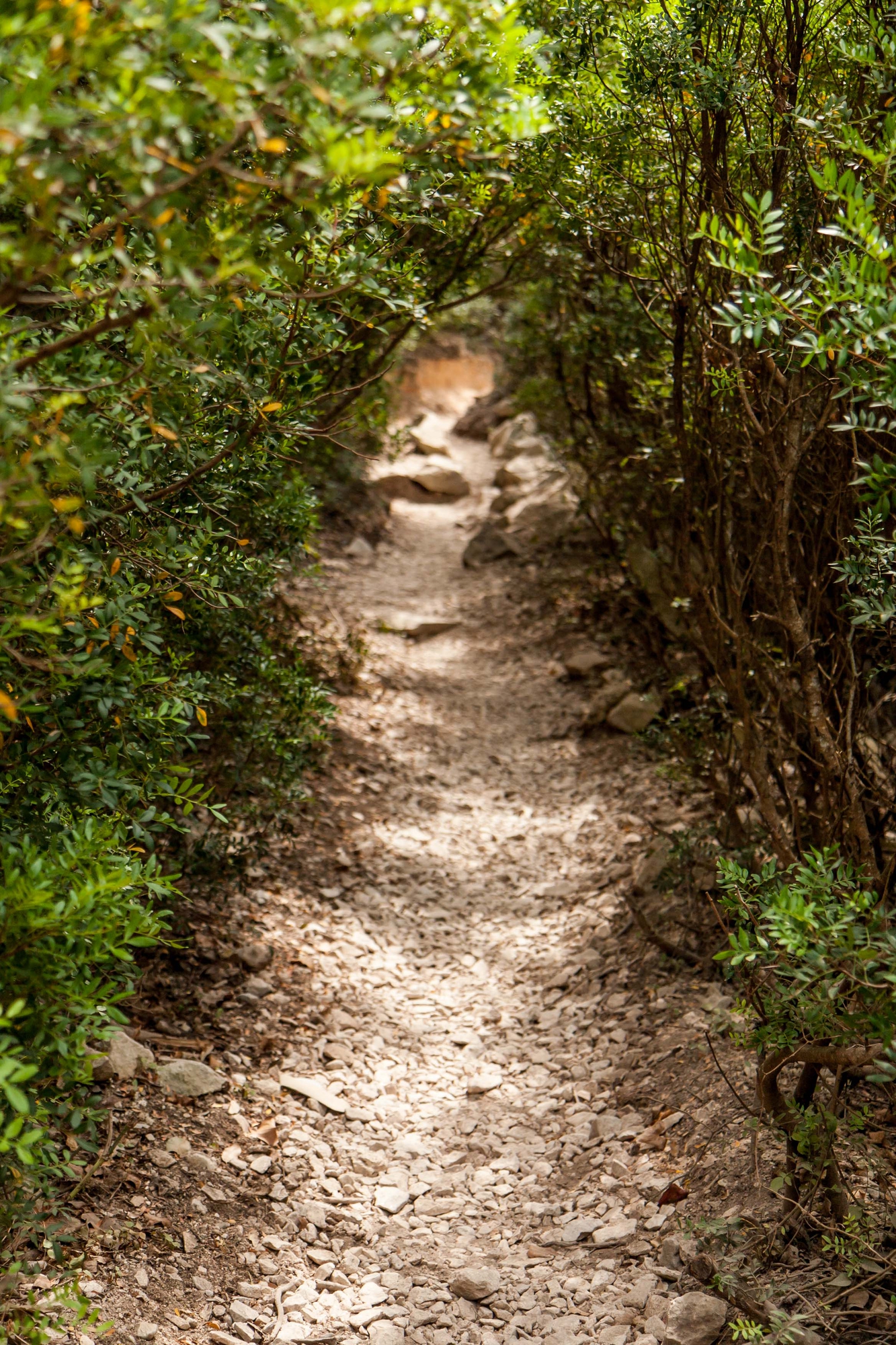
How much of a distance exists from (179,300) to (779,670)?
124 inches

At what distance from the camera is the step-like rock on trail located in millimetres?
2998

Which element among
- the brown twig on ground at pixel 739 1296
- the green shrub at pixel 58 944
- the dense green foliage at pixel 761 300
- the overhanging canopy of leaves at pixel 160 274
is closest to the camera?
the overhanging canopy of leaves at pixel 160 274

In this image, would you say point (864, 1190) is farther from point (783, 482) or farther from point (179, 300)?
point (179, 300)

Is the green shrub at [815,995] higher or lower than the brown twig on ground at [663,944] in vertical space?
higher

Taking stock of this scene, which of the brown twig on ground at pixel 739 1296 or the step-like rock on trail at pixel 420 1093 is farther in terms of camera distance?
the step-like rock on trail at pixel 420 1093

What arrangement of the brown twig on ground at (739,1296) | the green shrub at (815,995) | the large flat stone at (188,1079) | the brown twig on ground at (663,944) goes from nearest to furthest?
the green shrub at (815,995)
the brown twig on ground at (739,1296)
the large flat stone at (188,1079)
the brown twig on ground at (663,944)

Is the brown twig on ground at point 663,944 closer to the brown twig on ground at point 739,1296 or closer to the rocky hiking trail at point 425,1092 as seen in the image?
the rocky hiking trail at point 425,1092

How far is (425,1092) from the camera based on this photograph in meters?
4.15

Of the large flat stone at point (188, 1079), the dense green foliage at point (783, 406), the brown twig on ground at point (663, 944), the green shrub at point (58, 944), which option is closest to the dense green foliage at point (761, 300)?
the dense green foliage at point (783, 406)

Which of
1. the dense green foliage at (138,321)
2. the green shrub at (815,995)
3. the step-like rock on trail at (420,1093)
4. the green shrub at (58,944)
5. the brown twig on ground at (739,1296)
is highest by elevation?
the dense green foliage at (138,321)

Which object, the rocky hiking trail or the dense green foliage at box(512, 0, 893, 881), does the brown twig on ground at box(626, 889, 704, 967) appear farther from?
the dense green foliage at box(512, 0, 893, 881)

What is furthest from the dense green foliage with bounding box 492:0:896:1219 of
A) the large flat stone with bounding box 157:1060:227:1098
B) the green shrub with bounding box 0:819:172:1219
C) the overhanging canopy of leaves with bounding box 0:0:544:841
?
the large flat stone with bounding box 157:1060:227:1098

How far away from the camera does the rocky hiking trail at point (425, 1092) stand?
2.99 m

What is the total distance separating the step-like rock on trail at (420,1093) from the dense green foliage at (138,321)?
1333 mm
